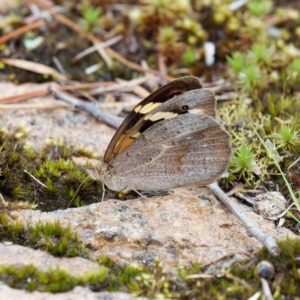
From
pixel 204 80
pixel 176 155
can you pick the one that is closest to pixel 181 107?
pixel 176 155

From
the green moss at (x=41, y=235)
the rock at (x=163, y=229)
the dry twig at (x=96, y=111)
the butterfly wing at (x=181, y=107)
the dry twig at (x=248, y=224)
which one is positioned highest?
the butterfly wing at (x=181, y=107)

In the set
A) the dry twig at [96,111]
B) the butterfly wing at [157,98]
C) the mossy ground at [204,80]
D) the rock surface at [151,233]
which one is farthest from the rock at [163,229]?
the dry twig at [96,111]

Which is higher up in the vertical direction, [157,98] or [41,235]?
[157,98]

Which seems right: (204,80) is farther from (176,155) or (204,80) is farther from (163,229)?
(163,229)

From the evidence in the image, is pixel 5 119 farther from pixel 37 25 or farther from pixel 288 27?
pixel 288 27

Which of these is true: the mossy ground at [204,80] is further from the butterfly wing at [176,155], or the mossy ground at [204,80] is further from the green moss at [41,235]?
the butterfly wing at [176,155]

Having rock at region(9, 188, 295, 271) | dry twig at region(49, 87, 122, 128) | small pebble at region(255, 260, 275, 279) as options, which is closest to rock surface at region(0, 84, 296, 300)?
rock at region(9, 188, 295, 271)

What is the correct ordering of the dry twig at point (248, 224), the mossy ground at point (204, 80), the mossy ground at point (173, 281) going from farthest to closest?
the dry twig at point (248, 224), the mossy ground at point (204, 80), the mossy ground at point (173, 281)
